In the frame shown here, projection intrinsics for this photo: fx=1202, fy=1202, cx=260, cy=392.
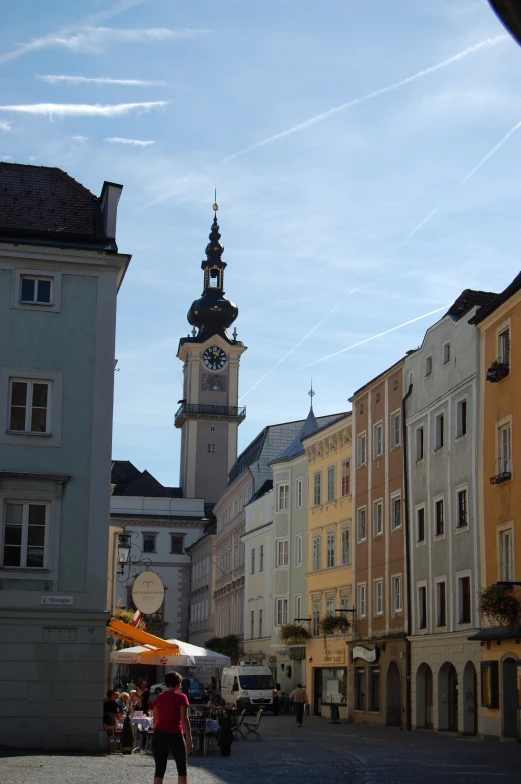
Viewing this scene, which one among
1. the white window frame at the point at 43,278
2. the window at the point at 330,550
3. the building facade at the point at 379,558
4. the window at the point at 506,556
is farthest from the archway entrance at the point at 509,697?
the window at the point at 330,550

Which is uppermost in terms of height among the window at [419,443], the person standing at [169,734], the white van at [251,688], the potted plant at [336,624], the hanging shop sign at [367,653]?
the window at [419,443]

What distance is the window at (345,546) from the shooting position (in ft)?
178

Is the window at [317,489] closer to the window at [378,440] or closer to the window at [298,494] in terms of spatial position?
the window at [298,494]

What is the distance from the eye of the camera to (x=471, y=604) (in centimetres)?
3722

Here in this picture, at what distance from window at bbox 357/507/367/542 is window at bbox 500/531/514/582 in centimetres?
1668

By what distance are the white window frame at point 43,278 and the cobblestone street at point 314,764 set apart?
34.0 feet

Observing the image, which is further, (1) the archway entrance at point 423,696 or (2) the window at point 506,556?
(1) the archway entrance at point 423,696

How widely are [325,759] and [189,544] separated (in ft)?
286

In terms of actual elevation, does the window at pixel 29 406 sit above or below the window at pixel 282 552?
above

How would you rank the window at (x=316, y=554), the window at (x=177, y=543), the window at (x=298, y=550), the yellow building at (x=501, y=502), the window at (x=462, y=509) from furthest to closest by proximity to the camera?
the window at (x=177, y=543) < the window at (x=298, y=550) < the window at (x=316, y=554) < the window at (x=462, y=509) < the yellow building at (x=501, y=502)

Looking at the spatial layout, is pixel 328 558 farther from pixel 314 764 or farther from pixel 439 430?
pixel 314 764

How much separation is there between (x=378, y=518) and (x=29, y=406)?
949 inches

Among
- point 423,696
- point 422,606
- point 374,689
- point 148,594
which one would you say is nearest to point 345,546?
point 374,689

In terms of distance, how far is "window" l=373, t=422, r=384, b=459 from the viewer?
4928 centimetres
